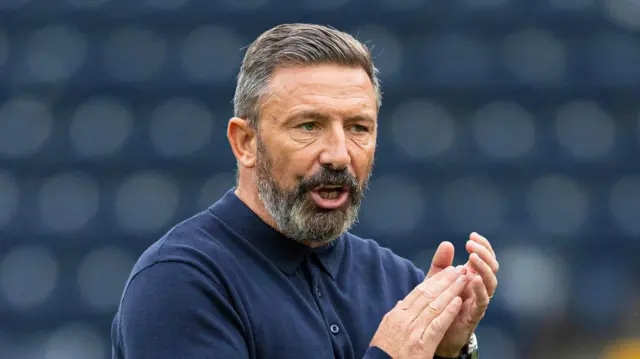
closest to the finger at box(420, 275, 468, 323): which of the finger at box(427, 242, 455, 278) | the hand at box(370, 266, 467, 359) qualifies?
the hand at box(370, 266, 467, 359)

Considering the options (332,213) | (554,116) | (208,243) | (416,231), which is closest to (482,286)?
(332,213)

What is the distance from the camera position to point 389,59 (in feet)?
Answer: 19.0

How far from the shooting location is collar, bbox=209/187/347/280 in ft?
5.52

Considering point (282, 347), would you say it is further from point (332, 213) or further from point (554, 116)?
point (554, 116)

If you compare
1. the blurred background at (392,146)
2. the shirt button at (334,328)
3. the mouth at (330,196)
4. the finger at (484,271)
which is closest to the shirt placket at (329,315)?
the shirt button at (334,328)

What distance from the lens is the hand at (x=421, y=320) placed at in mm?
1561

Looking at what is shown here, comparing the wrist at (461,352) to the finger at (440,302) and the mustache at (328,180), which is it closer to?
the finger at (440,302)

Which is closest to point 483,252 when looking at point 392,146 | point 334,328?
point 334,328

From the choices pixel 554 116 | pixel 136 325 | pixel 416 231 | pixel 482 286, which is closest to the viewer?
pixel 136 325

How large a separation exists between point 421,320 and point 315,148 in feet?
0.93

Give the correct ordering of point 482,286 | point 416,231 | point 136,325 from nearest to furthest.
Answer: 1. point 136,325
2. point 482,286
3. point 416,231

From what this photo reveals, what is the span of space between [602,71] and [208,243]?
4454 millimetres

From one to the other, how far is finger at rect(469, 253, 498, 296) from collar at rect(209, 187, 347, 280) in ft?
0.82

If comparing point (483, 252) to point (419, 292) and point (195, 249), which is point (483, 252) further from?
point (195, 249)
